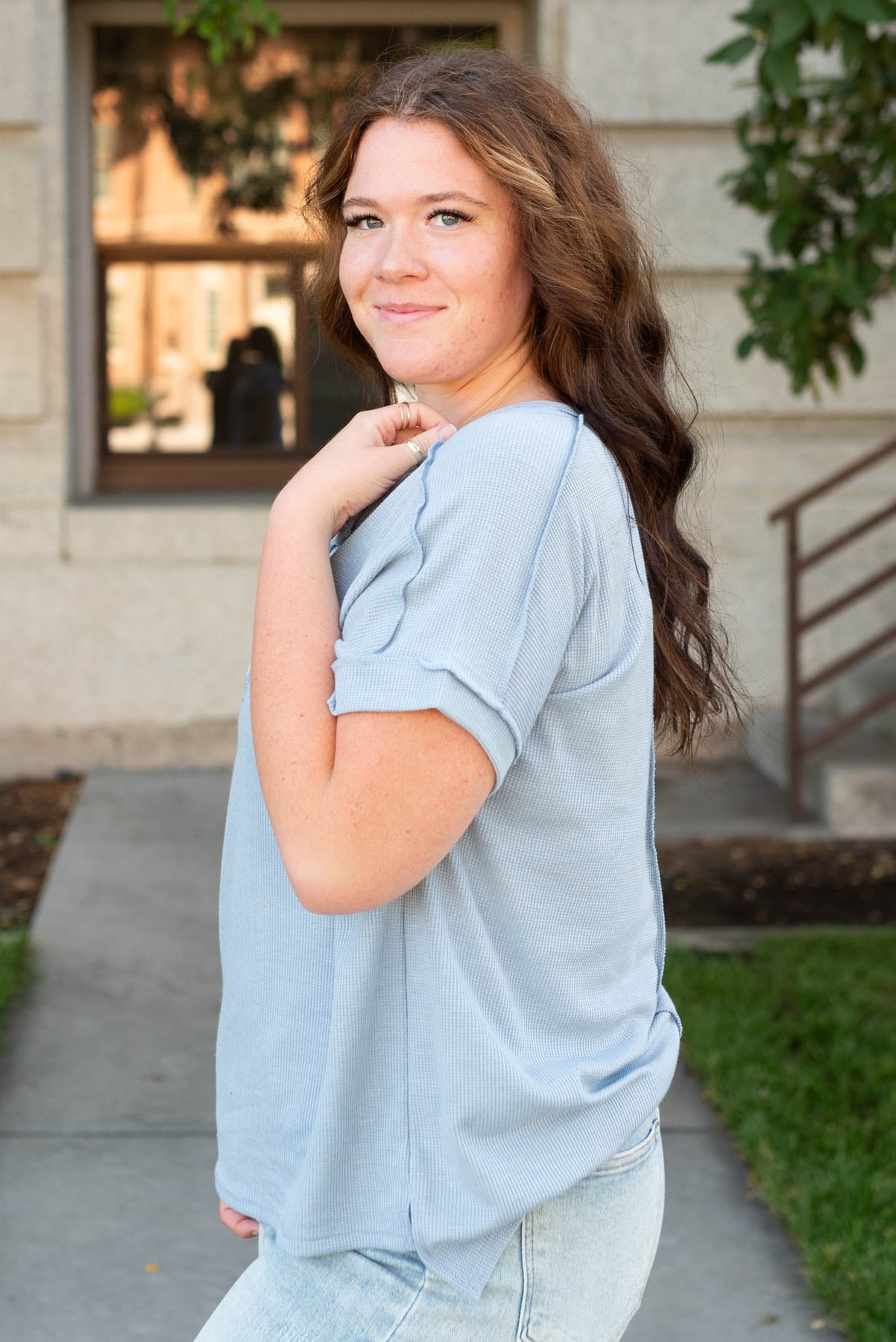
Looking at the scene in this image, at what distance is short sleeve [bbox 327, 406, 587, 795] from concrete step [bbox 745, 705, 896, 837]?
473 cm

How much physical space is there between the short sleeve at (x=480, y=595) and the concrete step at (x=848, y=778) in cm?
473

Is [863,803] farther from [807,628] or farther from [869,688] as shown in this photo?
[869,688]

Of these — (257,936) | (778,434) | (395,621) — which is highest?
(395,621)

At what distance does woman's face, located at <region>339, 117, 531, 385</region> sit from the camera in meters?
1.44

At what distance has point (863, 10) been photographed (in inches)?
131

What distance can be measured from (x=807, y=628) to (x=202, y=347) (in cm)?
330

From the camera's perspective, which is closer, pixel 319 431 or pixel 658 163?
pixel 658 163

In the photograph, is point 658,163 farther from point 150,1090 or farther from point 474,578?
point 474,578

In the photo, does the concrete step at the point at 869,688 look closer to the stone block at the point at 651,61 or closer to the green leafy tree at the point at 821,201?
the green leafy tree at the point at 821,201

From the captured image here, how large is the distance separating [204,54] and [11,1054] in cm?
500

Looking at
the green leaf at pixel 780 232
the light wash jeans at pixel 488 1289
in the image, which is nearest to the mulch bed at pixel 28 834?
the green leaf at pixel 780 232

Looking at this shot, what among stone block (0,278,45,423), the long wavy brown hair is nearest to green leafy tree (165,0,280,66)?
the long wavy brown hair

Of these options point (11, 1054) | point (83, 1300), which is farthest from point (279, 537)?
point (11, 1054)

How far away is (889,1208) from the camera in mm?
3145
